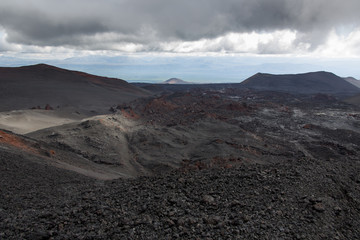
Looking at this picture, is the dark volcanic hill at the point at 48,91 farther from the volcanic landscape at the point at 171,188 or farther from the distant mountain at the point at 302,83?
the distant mountain at the point at 302,83

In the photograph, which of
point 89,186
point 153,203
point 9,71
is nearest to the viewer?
point 153,203

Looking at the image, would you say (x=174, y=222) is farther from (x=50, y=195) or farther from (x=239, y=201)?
(x=50, y=195)

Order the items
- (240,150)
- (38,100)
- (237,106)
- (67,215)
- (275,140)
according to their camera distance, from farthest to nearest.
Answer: (38,100), (237,106), (275,140), (240,150), (67,215)

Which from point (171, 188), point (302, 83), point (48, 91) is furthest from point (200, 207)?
point (302, 83)

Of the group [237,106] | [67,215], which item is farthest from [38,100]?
[67,215]

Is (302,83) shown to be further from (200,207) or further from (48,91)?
(200,207)

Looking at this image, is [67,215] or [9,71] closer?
[67,215]

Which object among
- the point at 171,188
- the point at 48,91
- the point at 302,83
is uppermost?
the point at 302,83
